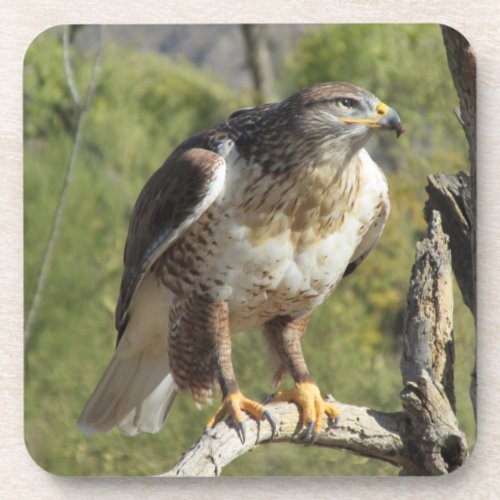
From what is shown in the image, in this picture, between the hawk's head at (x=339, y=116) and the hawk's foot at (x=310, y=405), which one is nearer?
the hawk's head at (x=339, y=116)

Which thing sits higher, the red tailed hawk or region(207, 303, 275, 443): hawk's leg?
the red tailed hawk

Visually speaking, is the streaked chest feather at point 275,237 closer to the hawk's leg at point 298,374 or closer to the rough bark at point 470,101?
the hawk's leg at point 298,374

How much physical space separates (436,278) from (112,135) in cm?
112

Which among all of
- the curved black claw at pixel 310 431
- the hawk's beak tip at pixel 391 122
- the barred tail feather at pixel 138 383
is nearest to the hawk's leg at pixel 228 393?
the curved black claw at pixel 310 431

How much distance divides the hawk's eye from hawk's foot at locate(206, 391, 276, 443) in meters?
0.82

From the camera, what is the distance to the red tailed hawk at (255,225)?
2.99m

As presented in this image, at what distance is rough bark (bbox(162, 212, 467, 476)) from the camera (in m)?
3.11

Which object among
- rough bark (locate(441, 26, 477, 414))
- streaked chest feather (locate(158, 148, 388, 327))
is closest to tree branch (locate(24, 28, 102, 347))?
streaked chest feather (locate(158, 148, 388, 327))

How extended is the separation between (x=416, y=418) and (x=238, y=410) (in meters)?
0.48

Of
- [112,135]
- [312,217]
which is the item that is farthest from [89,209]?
[312,217]

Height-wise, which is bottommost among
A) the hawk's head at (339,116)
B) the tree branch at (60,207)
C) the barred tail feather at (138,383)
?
the barred tail feather at (138,383)

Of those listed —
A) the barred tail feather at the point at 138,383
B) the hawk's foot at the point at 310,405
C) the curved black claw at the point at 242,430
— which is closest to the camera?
the curved black claw at the point at 242,430

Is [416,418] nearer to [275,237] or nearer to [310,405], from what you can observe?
[310,405]

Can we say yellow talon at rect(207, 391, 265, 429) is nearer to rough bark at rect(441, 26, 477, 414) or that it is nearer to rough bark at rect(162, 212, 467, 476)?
rough bark at rect(162, 212, 467, 476)
